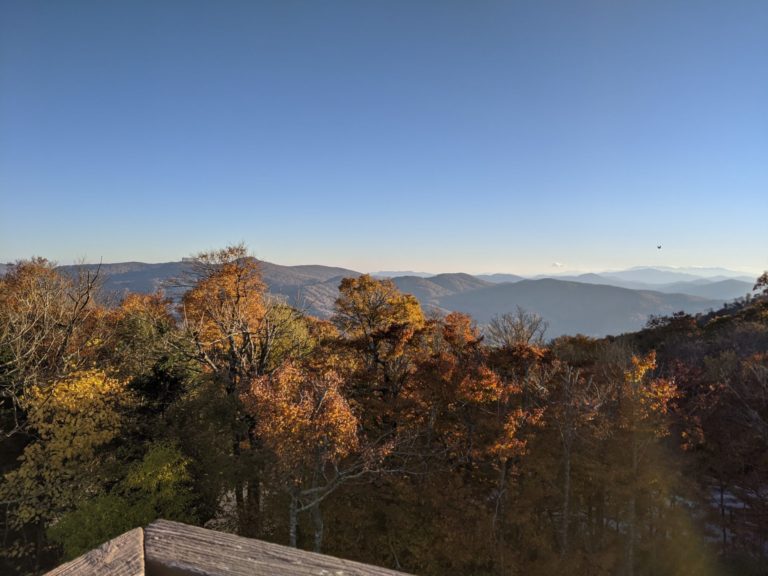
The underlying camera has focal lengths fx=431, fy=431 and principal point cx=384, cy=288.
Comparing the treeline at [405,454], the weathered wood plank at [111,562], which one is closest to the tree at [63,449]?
the treeline at [405,454]

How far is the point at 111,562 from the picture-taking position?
167 centimetres

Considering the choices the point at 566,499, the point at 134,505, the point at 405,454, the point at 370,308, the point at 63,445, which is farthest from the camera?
the point at 370,308

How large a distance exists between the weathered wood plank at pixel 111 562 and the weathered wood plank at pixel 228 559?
47 mm

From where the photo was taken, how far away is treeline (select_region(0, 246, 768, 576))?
19.0 meters

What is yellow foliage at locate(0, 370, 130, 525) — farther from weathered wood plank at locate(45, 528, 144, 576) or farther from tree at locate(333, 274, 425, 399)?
weathered wood plank at locate(45, 528, 144, 576)

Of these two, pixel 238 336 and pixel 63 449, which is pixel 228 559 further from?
pixel 238 336

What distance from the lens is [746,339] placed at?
137ft

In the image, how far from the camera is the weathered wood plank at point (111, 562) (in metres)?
1.63

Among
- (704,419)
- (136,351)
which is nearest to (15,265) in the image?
(136,351)

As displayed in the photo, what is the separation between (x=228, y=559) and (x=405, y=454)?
21.2 m

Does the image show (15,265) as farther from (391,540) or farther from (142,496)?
(391,540)

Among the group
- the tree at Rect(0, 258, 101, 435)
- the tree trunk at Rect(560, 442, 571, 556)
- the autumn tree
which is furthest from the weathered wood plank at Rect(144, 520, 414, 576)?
the autumn tree

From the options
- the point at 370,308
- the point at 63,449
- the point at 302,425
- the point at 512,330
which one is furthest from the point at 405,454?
the point at 512,330

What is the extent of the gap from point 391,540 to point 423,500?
3.47m
